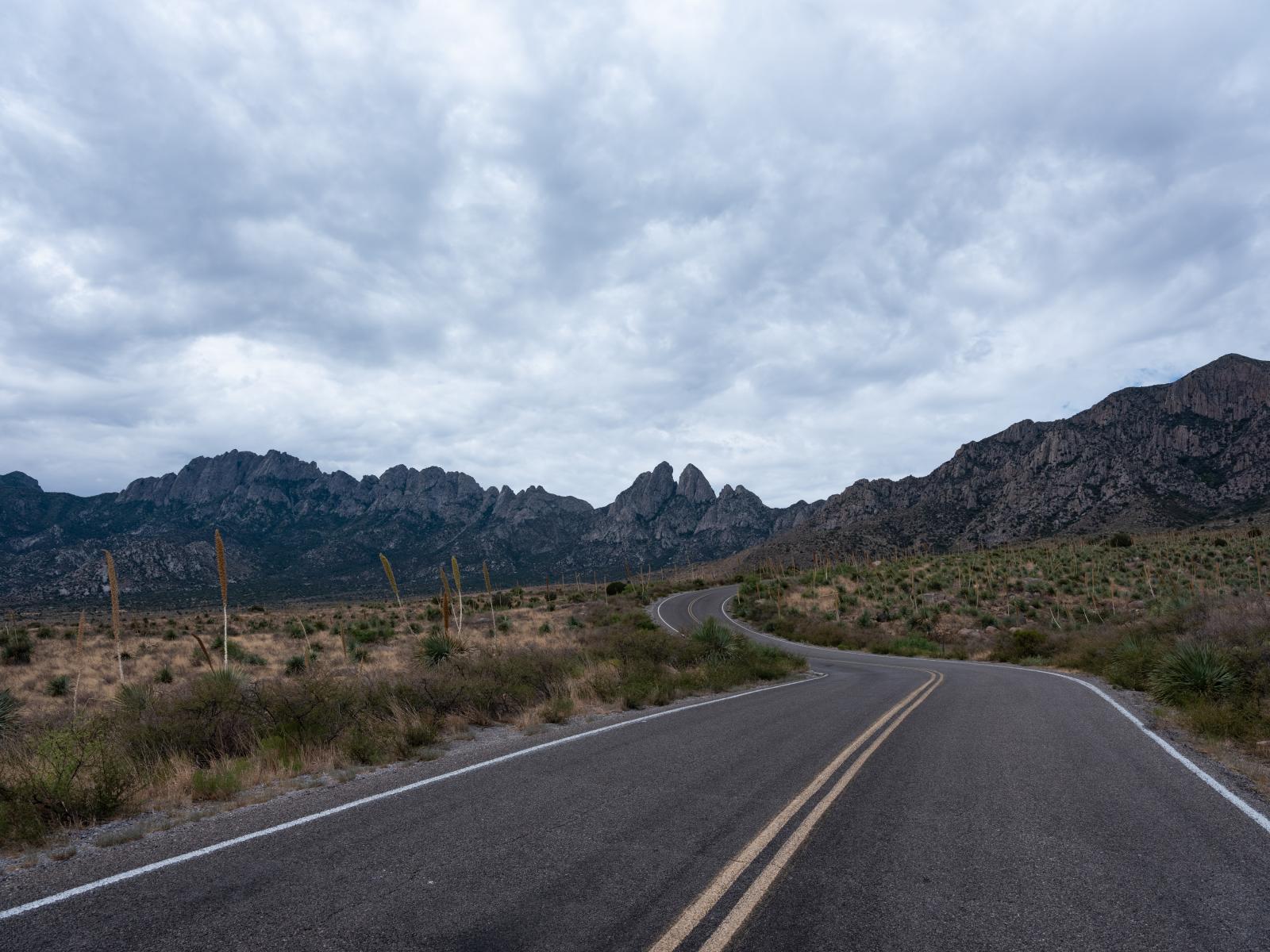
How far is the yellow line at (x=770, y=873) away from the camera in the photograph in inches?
142

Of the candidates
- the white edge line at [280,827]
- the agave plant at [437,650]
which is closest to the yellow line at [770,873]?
the white edge line at [280,827]

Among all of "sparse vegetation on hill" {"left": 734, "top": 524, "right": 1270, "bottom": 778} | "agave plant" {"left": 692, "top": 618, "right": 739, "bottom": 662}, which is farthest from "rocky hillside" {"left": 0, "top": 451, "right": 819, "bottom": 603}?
"agave plant" {"left": 692, "top": 618, "right": 739, "bottom": 662}

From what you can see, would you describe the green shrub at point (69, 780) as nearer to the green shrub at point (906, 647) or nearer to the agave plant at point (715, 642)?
the agave plant at point (715, 642)

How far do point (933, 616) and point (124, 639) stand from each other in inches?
1688

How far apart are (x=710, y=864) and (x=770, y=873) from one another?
428 mm

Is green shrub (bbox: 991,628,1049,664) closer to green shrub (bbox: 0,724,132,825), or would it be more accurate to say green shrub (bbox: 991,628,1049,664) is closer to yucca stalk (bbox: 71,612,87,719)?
green shrub (bbox: 0,724,132,825)

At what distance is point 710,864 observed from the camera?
15.1 feet

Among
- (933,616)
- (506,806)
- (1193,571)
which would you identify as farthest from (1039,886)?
(1193,571)

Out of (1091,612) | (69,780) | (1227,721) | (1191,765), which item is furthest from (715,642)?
(1091,612)

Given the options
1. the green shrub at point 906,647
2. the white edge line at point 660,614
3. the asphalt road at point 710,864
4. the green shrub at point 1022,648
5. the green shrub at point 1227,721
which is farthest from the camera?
the white edge line at point 660,614

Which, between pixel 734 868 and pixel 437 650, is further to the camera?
pixel 437 650

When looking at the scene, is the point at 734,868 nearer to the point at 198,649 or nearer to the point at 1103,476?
the point at 198,649

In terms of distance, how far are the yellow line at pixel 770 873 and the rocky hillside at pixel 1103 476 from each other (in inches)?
3593

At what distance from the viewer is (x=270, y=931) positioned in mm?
3693
